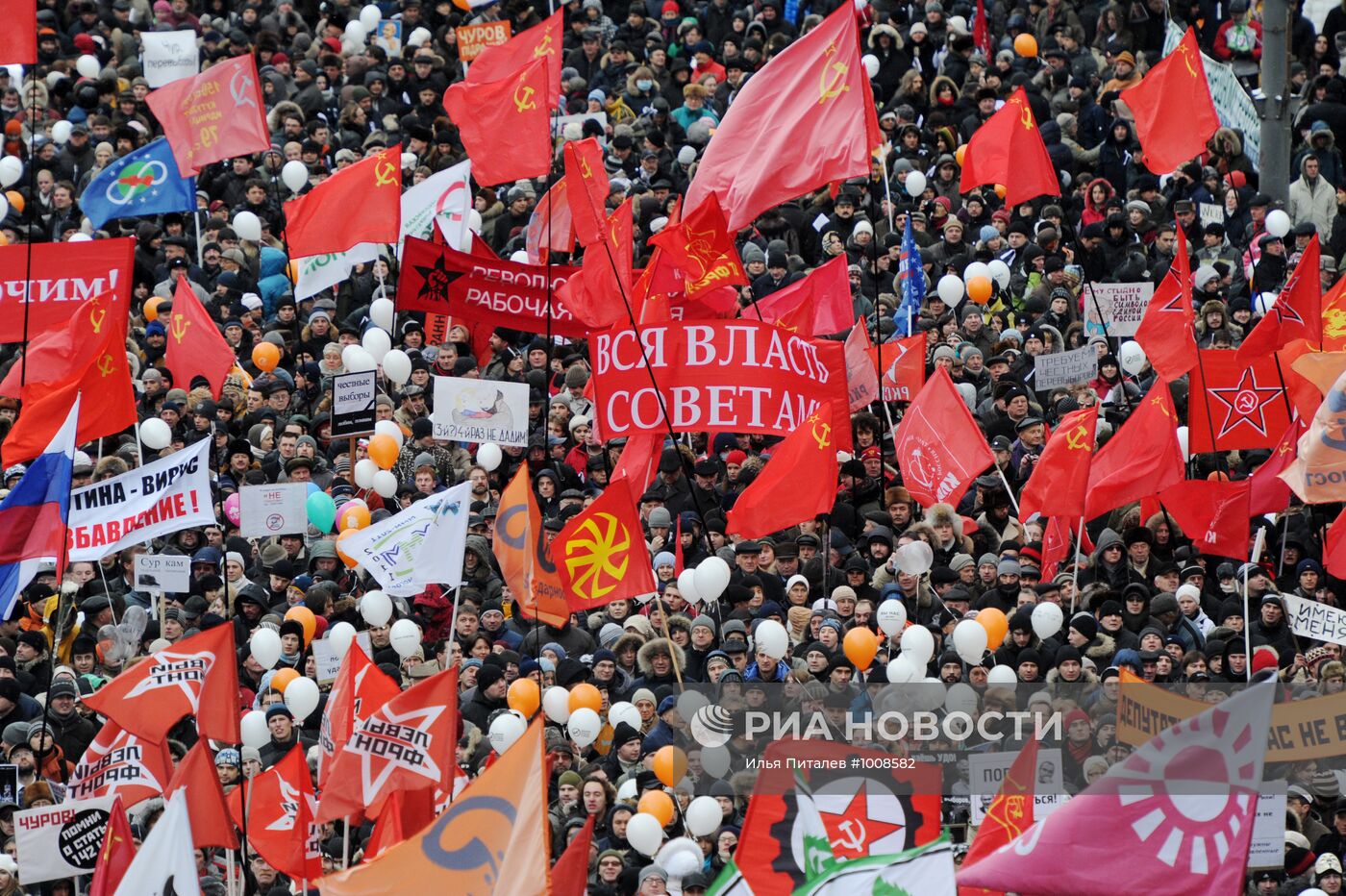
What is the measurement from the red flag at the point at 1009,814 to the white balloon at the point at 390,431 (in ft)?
20.8

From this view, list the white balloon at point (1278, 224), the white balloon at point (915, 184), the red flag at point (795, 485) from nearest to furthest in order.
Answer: the red flag at point (795, 485) → the white balloon at point (1278, 224) → the white balloon at point (915, 184)

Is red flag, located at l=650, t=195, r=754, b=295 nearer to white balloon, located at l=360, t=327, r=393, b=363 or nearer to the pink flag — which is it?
white balloon, located at l=360, t=327, r=393, b=363

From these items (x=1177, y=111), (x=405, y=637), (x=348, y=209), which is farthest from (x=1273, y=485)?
(x=348, y=209)

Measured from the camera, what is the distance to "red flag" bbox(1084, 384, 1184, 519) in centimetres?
1638

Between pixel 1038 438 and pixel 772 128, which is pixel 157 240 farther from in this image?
pixel 1038 438

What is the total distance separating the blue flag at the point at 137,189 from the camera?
68.1 ft

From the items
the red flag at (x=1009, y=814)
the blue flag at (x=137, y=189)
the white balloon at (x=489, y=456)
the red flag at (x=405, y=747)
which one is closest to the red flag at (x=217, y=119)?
the blue flag at (x=137, y=189)

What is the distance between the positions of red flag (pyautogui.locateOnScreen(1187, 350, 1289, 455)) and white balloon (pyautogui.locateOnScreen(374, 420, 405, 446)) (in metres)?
5.08

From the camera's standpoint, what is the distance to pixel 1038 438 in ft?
57.5

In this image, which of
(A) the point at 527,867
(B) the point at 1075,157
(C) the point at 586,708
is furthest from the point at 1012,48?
(A) the point at 527,867

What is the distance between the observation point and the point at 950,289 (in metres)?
19.3

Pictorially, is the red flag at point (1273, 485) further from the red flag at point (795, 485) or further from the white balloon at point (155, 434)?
the white balloon at point (155, 434)

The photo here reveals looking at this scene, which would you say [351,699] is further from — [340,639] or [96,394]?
[96,394]

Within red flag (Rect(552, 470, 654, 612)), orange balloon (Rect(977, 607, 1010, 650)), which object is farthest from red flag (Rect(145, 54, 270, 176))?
orange balloon (Rect(977, 607, 1010, 650))
